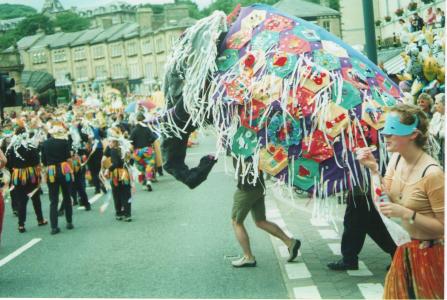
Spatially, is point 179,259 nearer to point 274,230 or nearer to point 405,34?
point 274,230

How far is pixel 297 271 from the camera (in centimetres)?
667

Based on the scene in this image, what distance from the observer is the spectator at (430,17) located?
25.8ft

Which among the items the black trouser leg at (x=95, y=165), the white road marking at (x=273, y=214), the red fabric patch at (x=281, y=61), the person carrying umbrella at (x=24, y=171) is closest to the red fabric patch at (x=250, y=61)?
the red fabric patch at (x=281, y=61)

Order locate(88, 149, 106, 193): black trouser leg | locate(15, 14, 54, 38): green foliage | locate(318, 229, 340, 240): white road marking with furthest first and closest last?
locate(88, 149, 106, 193): black trouser leg
locate(15, 14, 54, 38): green foliage
locate(318, 229, 340, 240): white road marking

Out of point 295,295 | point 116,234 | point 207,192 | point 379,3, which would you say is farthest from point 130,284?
point 379,3

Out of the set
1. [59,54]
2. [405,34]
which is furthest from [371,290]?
[59,54]

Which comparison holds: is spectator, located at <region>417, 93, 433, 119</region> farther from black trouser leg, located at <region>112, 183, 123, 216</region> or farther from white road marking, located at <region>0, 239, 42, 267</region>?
black trouser leg, located at <region>112, 183, 123, 216</region>

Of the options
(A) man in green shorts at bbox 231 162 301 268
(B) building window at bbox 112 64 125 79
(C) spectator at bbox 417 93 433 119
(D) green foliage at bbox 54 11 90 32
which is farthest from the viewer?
(B) building window at bbox 112 64 125 79

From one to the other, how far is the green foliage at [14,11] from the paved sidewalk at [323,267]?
11.3 feet

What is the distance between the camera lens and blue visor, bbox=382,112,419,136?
406 centimetres

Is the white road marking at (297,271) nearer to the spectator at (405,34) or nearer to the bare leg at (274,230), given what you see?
the bare leg at (274,230)

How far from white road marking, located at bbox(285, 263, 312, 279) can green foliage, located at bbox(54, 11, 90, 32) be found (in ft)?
13.4

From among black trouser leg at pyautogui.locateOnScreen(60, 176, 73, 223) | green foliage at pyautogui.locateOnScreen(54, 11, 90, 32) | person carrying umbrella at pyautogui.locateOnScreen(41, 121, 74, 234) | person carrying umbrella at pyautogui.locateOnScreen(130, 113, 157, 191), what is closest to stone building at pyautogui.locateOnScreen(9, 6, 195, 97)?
green foliage at pyautogui.locateOnScreen(54, 11, 90, 32)

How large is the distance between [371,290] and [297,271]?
96cm
